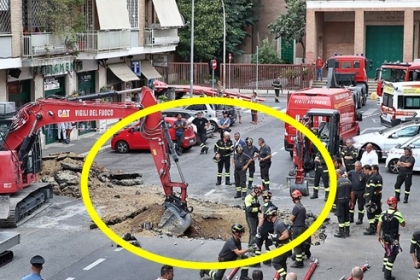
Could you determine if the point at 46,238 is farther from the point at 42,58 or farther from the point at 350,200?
the point at 42,58

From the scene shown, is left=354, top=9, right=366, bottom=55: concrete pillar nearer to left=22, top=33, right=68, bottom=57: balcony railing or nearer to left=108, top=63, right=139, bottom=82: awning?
left=108, top=63, right=139, bottom=82: awning

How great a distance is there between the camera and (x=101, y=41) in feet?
128

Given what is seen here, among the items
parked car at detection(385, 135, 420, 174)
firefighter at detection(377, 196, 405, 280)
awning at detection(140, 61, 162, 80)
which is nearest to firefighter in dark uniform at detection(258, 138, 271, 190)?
→ parked car at detection(385, 135, 420, 174)

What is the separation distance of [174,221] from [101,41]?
62.5 ft

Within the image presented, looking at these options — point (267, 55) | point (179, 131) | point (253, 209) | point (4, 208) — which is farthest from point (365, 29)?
point (253, 209)

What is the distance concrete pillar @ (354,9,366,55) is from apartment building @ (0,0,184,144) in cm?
1654

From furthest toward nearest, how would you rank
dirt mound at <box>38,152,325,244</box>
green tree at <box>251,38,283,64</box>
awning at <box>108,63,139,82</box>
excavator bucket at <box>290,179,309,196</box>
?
green tree at <box>251,38,283,64</box>
awning at <box>108,63,139,82</box>
excavator bucket at <box>290,179,309,196</box>
dirt mound at <box>38,152,325,244</box>

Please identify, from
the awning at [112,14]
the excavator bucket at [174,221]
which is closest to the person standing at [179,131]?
the awning at [112,14]

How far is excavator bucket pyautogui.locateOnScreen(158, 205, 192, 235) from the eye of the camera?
2130cm

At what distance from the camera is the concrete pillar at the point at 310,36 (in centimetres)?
6131

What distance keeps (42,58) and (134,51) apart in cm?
1007

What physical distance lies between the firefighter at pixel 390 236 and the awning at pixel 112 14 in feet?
78.4

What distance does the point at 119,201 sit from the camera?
974 inches
